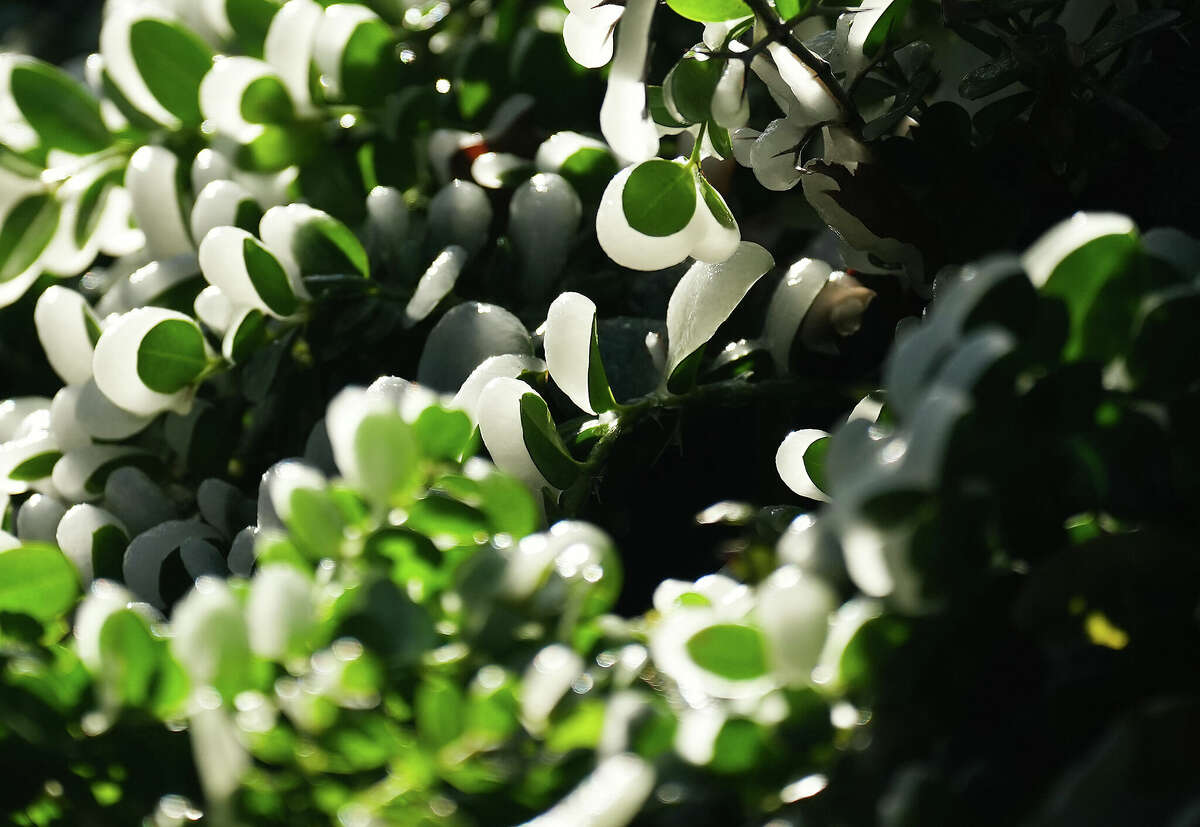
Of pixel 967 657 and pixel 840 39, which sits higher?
pixel 840 39

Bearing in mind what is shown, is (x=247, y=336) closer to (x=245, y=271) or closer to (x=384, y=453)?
(x=245, y=271)

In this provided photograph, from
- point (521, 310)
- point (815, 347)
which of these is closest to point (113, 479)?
point (521, 310)

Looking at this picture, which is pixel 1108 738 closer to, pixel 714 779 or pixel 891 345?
pixel 714 779

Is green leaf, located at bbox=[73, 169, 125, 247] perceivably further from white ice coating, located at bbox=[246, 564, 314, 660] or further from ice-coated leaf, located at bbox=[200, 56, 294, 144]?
white ice coating, located at bbox=[246, 564, 314, 660]

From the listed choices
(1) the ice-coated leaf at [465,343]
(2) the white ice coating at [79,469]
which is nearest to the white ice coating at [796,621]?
(1) the ice-coated leaf at [465,343]

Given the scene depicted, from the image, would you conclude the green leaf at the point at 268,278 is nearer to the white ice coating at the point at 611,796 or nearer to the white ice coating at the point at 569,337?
the white ice coating at the point at 569,337
